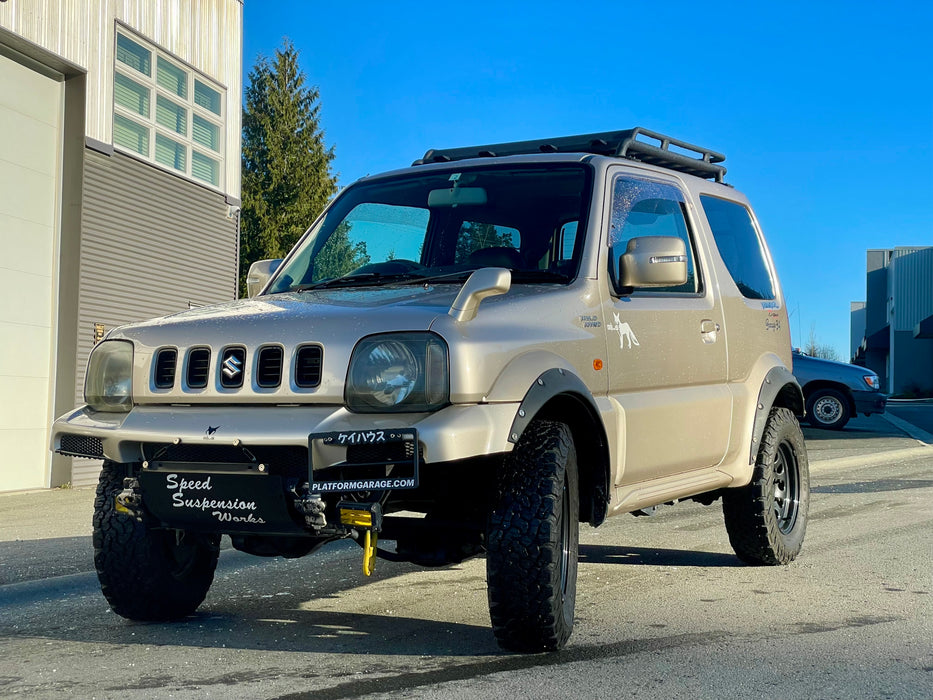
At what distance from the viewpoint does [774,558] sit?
655 cm

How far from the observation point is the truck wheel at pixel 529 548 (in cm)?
418

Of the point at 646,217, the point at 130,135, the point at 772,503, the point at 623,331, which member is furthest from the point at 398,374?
the point at 130,135

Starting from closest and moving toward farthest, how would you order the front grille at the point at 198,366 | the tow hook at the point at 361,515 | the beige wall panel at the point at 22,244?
the tow hook at the point at 361,515 < the front grille at the point at 198,366 < the beige wall panel at the point at 22,244

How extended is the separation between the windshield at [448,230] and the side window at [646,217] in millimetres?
221

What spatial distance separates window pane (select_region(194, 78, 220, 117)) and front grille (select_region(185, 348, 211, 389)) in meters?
12.2

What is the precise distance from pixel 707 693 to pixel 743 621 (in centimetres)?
130

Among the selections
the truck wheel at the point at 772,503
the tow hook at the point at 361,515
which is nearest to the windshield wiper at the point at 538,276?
the tow hook at the point at 361,515

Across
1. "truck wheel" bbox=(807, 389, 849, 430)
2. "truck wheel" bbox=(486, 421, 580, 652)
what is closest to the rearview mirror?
"truck wheel" bbox=(486, 421, 580, 652)

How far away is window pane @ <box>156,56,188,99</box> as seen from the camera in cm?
1481

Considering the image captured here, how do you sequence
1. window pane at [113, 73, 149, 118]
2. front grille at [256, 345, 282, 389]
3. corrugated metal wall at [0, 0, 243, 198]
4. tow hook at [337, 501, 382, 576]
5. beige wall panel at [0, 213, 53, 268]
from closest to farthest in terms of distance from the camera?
tow hook at [337, 501, 382, 576]
front grille at [256, 345, 282, 389]
beige wall panel at [0, 213, 53, 268]
corrugated metal wall at [0, 0, 243, 198]
window pane at [113, 73, 149, 118]

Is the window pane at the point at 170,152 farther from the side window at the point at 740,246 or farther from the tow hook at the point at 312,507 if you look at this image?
the tow hook at the point at 312,507

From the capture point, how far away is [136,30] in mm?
14102

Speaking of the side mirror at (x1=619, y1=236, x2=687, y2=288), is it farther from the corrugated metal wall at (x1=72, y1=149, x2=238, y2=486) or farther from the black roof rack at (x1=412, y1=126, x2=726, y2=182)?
the corrugated metal wall at (x1=72, y1=149, x2=238, y2=486)

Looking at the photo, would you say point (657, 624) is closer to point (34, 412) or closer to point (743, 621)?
point (743, 621)
